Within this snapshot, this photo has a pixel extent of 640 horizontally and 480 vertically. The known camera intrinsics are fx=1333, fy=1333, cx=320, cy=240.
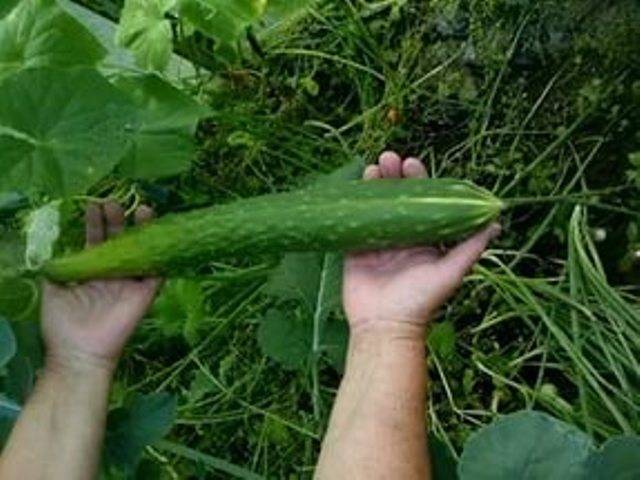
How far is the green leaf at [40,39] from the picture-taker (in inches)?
61.4

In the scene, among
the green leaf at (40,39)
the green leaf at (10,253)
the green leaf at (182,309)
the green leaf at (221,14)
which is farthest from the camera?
the green leaf at (182,309)

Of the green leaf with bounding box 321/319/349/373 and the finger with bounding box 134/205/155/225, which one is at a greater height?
the finger with bounding box 134/205/155/225

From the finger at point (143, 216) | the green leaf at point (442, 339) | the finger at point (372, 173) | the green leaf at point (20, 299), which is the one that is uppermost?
the finger at point (372, 173)

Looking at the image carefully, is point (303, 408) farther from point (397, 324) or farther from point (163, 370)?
point (397, 324)

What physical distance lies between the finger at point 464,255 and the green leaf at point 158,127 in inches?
19.0

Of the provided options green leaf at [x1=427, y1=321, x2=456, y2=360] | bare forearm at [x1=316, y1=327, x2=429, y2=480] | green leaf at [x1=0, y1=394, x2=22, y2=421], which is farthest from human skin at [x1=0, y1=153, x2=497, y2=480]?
green leaf at [x1=427, y1=321, x2=456, y2=360]

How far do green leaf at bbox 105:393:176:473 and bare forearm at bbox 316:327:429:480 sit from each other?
266mm

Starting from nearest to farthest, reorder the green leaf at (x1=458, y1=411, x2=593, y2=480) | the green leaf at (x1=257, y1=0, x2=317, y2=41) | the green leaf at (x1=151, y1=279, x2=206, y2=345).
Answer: the green leaf at (x1=458, y1=411, x2=593, y2=480), the green leaf at (x1=151, y1=279, x2=206, y2=345), the green leaf at (x1=257, y1=0, x2=317, y2=41)

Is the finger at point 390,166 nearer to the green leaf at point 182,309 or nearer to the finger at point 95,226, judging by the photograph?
the finger at point 95,226

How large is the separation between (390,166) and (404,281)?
0.17 meters

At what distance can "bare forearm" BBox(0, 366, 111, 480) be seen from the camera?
4.81 ft

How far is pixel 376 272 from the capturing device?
4.67 feet

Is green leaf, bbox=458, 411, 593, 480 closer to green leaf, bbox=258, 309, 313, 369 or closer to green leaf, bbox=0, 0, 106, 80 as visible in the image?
green leaf, bbox=258, 309, 313, 369

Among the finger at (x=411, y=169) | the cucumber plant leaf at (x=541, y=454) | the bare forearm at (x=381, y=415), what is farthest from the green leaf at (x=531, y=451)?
the finger at (x=411, y=169)
